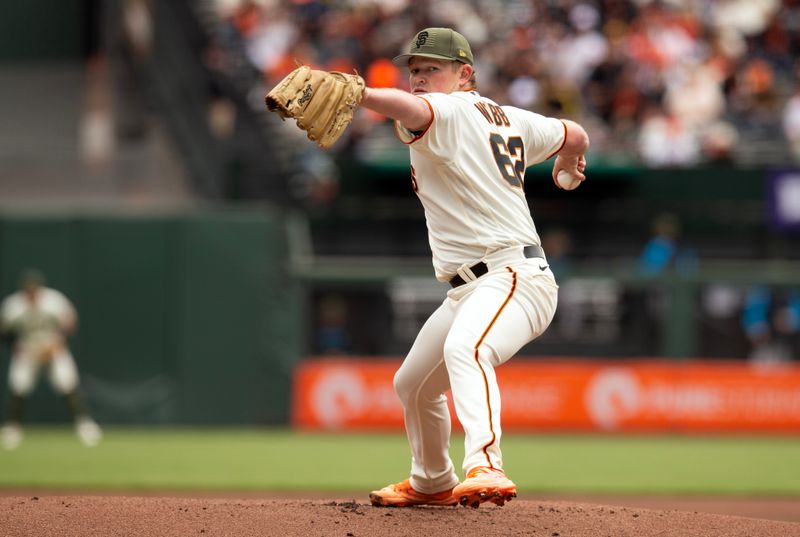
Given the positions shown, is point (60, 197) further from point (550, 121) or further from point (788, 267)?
point (550, 121)

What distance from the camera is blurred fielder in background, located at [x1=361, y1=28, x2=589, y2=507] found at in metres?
5.38

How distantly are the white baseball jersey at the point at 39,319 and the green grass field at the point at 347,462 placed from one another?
1.18m

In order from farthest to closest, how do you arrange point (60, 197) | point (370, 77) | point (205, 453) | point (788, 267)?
point (60, 197), point (370, 77), point (788, 267), point (205, 453)

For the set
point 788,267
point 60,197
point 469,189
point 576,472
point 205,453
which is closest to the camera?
point 469,189

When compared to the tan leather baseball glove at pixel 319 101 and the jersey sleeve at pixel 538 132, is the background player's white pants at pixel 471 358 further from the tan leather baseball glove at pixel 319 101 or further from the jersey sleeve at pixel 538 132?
the tan leather baseball glove at pixel 319 101

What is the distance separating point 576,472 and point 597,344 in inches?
154

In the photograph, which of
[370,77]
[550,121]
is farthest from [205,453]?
[550,121]

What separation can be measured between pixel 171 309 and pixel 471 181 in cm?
1000

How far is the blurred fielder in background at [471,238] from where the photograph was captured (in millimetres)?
5383

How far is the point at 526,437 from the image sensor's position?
1438 centimetres

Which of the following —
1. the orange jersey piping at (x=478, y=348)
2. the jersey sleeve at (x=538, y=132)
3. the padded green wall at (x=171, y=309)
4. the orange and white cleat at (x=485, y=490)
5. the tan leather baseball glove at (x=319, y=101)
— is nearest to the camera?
the tan leather baseball glove at (x=319, y=101)

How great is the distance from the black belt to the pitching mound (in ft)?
3.69

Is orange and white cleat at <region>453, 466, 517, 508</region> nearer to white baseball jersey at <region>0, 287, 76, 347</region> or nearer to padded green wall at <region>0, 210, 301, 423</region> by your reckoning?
white baseball jersey at <region>0, 287, 76, 347</region>

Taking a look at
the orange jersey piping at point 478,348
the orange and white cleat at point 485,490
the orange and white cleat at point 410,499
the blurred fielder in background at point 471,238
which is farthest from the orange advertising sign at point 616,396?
the orange and white cleat at point 485,490
